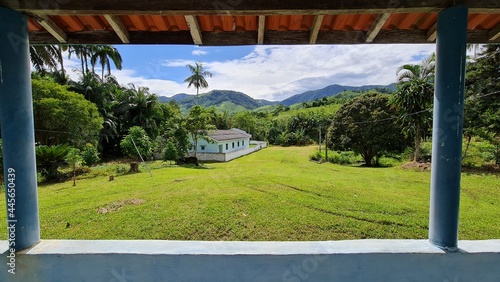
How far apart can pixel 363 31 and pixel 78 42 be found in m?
2.53

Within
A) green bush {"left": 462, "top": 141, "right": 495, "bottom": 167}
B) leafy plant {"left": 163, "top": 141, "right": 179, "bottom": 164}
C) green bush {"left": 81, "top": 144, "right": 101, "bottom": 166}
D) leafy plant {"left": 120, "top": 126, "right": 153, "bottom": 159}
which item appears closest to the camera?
green bush {"left": 462, "top": 141, "right": 495, "bottom": 167}

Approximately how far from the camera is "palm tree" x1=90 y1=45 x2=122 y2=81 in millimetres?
25109

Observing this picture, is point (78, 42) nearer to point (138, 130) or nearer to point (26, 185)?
point (26, 185)

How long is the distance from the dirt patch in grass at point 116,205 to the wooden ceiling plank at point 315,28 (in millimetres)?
5507

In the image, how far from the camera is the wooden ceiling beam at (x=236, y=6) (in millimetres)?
1586

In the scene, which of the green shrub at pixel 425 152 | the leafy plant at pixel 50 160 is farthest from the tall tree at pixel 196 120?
the green shrub at pixel 425 152

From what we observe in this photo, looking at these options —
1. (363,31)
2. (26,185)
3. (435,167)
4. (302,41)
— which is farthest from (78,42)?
(435,167)

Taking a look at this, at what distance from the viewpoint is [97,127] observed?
1587 centimetres

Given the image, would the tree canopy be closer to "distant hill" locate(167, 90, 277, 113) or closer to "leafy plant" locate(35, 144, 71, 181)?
"leafy plant" locate(35, 144, 71, 181)

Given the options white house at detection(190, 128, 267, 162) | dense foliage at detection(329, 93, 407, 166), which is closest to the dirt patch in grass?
white house at detection(190, 128, 267, 162)

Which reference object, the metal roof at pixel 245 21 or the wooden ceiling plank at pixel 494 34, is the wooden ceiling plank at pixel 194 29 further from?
the wooden ceiling plank at pixel 494 34

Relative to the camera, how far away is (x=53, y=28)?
1949 millimetres

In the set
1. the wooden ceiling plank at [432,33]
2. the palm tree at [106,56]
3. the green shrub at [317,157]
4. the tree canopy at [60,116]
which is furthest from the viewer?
the palm tree at [106,56]

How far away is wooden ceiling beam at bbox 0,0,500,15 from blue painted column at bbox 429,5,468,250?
16 centimetres
